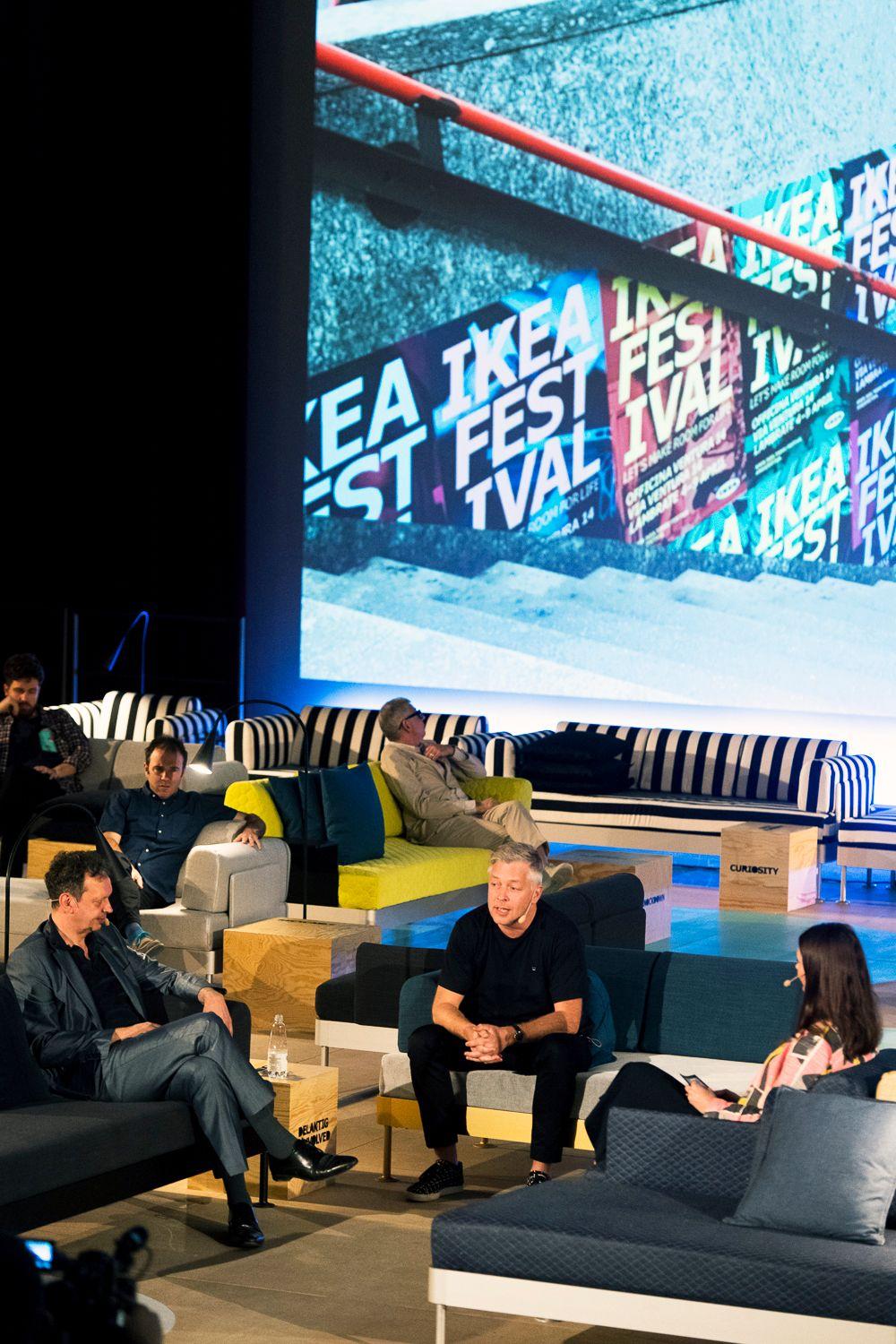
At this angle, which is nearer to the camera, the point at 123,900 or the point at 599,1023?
the point at 599,1023

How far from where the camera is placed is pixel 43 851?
8172mm

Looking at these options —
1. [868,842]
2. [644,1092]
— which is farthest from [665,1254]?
[868,842]

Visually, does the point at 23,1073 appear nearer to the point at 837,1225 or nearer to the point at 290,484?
the point at 837,1225

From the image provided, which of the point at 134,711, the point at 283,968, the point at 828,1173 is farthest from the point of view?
the point at 134,711

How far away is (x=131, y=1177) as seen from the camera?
4.54m

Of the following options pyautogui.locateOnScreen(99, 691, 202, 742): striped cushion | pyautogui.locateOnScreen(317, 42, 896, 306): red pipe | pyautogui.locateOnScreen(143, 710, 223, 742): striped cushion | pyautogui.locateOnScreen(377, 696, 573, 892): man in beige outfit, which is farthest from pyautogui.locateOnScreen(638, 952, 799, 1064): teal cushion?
pyautogui.locateOnScreen(317, 42, 896, 306): red pipe

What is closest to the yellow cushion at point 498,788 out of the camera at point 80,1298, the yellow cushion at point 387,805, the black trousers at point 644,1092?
the yellow cushion at point 387,805

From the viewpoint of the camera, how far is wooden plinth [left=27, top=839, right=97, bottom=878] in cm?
811

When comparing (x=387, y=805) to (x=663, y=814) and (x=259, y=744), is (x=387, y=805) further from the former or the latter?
(x=259, y=744)

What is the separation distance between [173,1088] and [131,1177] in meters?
0.30

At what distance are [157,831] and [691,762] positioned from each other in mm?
4600

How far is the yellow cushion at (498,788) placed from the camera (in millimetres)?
9641

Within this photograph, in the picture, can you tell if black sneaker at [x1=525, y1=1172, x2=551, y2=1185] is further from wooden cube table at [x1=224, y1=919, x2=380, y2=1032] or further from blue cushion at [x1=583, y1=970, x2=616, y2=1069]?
wooden cube table at [x1=224, y1=919, x2=380, y2=1032]

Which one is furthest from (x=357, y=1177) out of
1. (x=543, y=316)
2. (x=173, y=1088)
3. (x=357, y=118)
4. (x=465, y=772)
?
(x=357, y=118)
